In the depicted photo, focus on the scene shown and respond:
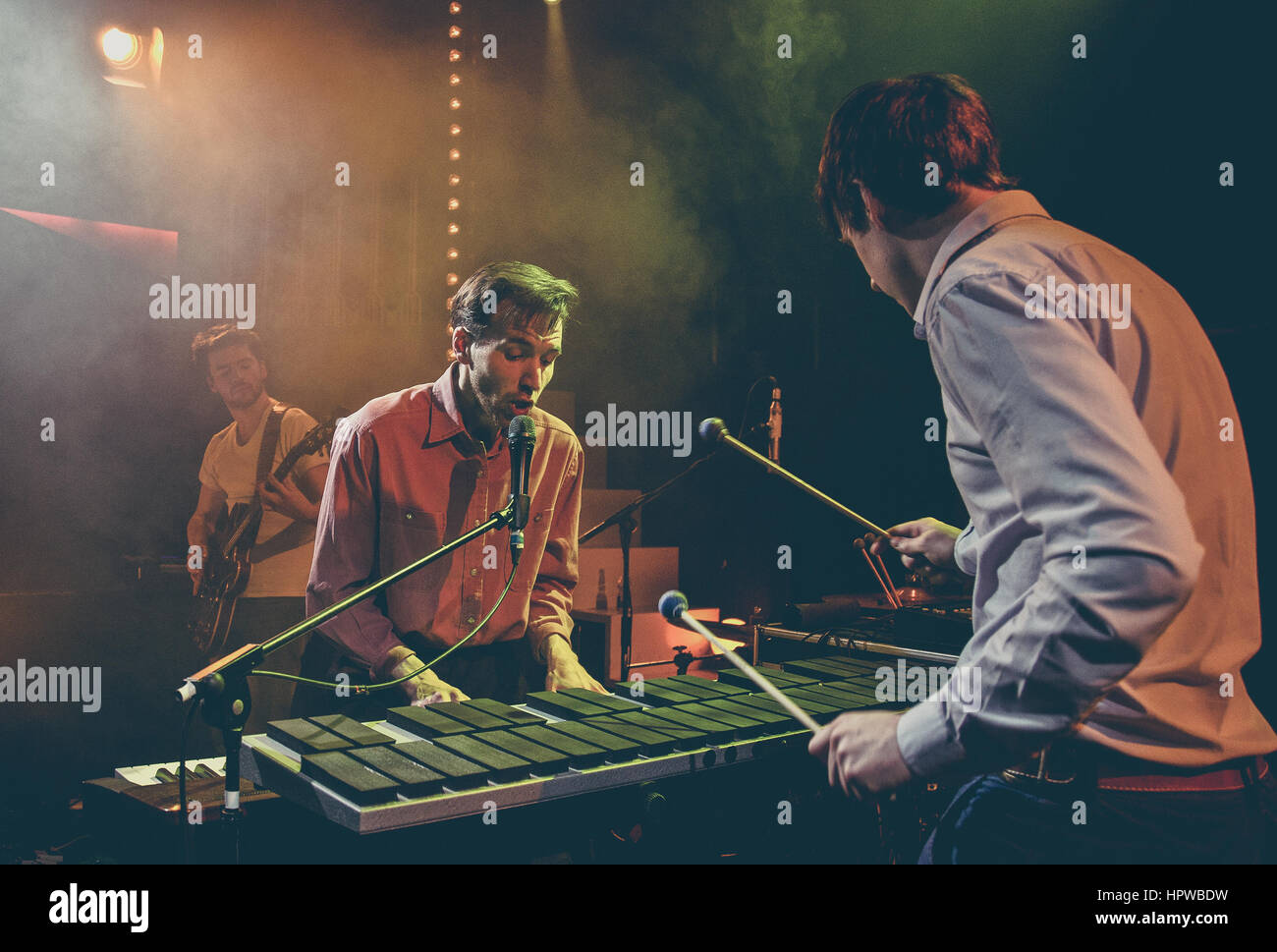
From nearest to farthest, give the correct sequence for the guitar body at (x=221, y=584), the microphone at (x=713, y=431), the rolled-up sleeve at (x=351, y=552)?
1. the microphone at (x=713, y=431)
2. the rolled-up sleeve at (x=351, y=552)
3. the guitar body at (x=221, y=584)

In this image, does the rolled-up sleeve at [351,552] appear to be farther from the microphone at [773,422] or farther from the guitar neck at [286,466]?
the guitar neck at [286,466]

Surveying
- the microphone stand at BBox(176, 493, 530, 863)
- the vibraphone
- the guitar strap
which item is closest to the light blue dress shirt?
the vibraphone

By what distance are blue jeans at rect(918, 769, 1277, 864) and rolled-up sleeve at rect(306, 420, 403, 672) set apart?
2.10 meters

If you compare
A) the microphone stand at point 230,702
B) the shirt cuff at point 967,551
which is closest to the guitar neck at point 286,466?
the microphone stand at point 230,702

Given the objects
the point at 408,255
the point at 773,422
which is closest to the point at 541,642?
the point at 773,422

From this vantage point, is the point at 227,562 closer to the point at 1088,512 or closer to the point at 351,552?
the point at 351,552

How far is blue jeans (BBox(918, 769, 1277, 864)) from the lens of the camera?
4.11ft

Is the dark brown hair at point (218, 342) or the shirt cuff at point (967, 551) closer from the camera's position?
the shirt cuff at point (967, 551)

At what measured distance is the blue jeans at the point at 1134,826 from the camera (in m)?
1.25

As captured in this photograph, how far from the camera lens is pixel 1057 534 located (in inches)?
44.9

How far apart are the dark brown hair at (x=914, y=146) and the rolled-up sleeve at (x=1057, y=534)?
1.22 feet

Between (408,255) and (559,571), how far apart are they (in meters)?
3.26
